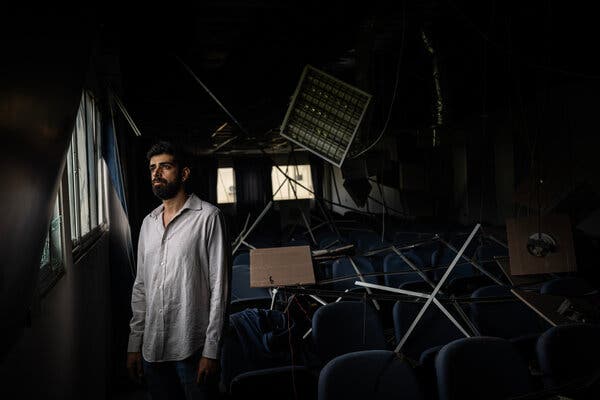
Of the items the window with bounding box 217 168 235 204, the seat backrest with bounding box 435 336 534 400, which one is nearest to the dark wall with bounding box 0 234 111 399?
the seat backrest with bounding box 435 336 534 400

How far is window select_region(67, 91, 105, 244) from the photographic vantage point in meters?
2.49

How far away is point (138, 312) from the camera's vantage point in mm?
1967

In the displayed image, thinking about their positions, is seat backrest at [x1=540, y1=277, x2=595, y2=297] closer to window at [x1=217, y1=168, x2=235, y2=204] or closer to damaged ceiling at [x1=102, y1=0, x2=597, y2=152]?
damaged ceiling at [x1=102, y1=0, x2=597, y2=152]

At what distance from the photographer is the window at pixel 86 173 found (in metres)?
2.49

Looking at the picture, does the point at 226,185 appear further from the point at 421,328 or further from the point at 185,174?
the point at 185,174

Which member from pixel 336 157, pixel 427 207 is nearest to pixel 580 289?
pixel 336 157

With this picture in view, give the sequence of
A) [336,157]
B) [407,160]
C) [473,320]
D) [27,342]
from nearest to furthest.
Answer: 1. [27,342]
2. [473,320]
3. [336,157]
4. [407,160]

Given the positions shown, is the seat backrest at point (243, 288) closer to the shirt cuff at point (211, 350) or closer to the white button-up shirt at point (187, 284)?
the white button-up shirt at point (187, 284)

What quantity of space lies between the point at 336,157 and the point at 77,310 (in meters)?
1.87

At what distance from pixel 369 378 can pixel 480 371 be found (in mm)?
509

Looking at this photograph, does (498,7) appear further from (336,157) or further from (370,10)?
(336,157)

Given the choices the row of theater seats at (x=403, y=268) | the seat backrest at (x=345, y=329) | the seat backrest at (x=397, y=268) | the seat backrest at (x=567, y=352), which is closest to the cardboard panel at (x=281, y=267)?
the seat backrest at (x=345, y=329)

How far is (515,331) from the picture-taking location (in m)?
2.94

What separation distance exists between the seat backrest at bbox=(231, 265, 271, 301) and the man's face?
224cm
